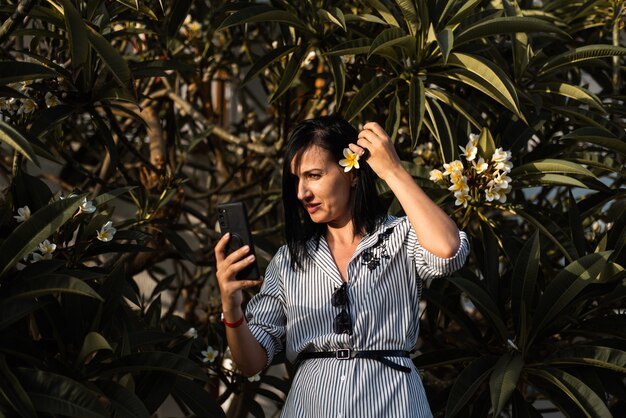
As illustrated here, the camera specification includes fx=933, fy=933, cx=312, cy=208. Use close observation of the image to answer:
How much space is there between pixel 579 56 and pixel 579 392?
93cm

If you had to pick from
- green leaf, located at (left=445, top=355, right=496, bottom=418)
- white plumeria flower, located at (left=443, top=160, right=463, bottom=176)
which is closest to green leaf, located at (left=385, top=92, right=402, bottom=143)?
white plumeria flower, located at (left=443, top=160, right=463, bottom=176)

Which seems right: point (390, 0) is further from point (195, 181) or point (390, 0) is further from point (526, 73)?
point (195, 181)

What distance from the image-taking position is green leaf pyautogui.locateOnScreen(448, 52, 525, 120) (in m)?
2.21

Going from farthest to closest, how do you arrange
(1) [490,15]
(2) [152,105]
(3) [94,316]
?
(2) [152,105] → (1) [490,15] → (3) [94,316]

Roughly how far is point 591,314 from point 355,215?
1.03m

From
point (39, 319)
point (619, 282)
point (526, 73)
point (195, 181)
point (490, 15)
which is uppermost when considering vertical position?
point (490, 15)

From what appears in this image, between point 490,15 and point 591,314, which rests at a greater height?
point 490,15

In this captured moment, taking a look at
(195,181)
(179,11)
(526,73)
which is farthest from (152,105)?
(526,73)

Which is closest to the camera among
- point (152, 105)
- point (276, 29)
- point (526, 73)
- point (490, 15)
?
point (490, 15)

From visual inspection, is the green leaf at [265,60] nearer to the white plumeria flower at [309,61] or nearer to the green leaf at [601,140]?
the white plumeria flower at [309,61]

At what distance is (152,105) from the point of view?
3506mm

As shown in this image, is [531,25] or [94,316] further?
[531,25]

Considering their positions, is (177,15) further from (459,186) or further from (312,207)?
(312,207)

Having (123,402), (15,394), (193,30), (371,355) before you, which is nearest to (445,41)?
(371,355)
